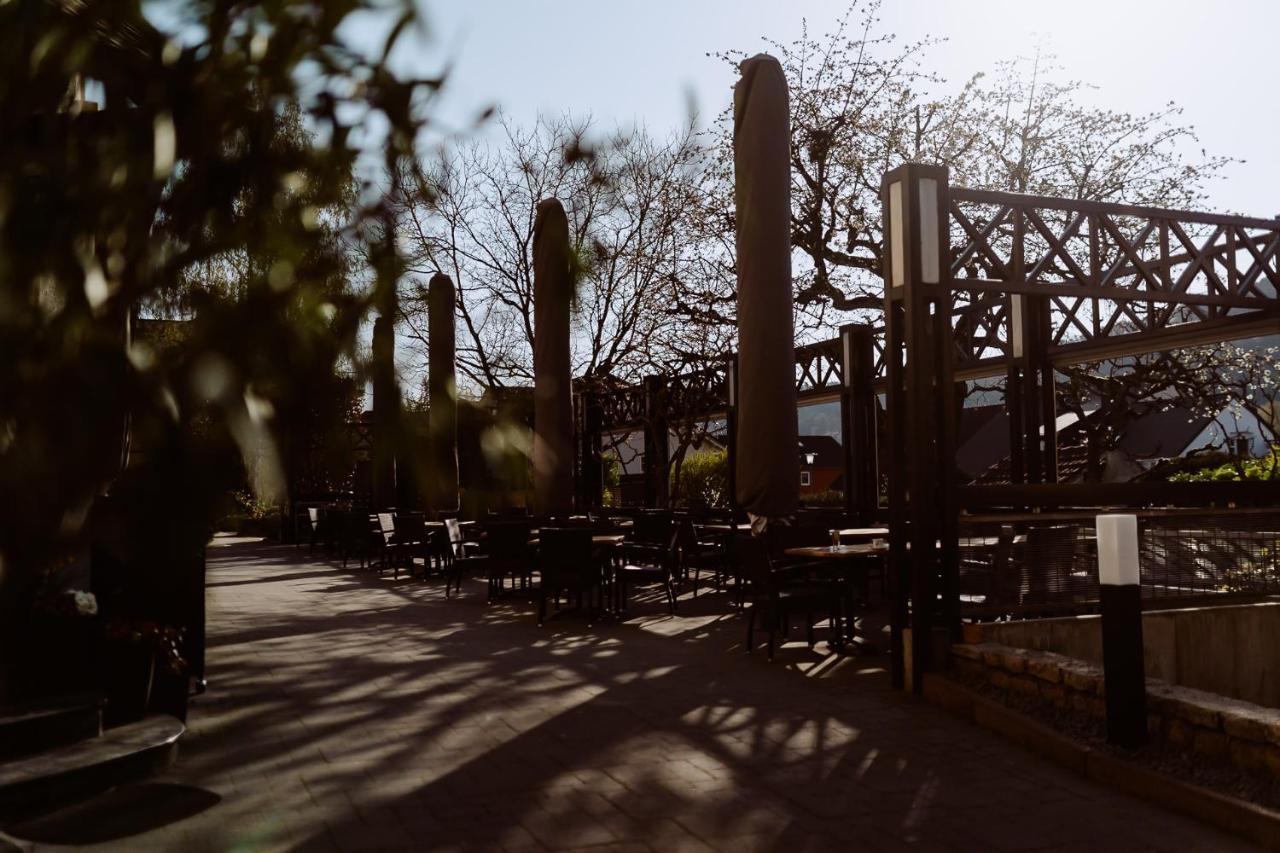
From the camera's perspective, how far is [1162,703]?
17.0ft

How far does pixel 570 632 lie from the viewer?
953cm

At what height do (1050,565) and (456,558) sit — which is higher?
(1050,565)

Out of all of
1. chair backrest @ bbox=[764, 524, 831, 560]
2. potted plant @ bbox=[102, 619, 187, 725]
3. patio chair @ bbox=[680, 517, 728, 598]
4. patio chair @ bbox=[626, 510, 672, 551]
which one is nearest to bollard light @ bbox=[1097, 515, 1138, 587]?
chair backrest @ bbox=[764, 524, 831, 560]

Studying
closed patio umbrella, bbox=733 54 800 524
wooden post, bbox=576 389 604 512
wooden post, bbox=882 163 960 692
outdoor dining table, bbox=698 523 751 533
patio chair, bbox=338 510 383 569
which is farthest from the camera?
wooden post, bbox=576 389 604 512

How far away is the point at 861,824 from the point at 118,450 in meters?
3.99

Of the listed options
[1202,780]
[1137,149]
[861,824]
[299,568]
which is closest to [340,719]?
[861,824]

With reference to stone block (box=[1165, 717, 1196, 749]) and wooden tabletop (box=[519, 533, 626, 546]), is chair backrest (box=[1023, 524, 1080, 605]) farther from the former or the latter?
wooden tabletop (box=[519, 533, 626, 546])

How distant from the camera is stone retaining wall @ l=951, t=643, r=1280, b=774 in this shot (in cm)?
463

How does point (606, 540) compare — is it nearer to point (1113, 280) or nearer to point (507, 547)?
point (507, 547)

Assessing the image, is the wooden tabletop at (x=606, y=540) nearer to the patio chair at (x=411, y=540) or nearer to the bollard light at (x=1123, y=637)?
the patio chair at (x=411, y=540)

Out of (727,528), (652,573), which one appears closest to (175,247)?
(652,573)

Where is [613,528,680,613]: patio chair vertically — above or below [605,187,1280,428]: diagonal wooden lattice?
below

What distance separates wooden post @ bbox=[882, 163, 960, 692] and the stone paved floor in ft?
1.86

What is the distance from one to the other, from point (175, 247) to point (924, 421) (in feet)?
21.2
